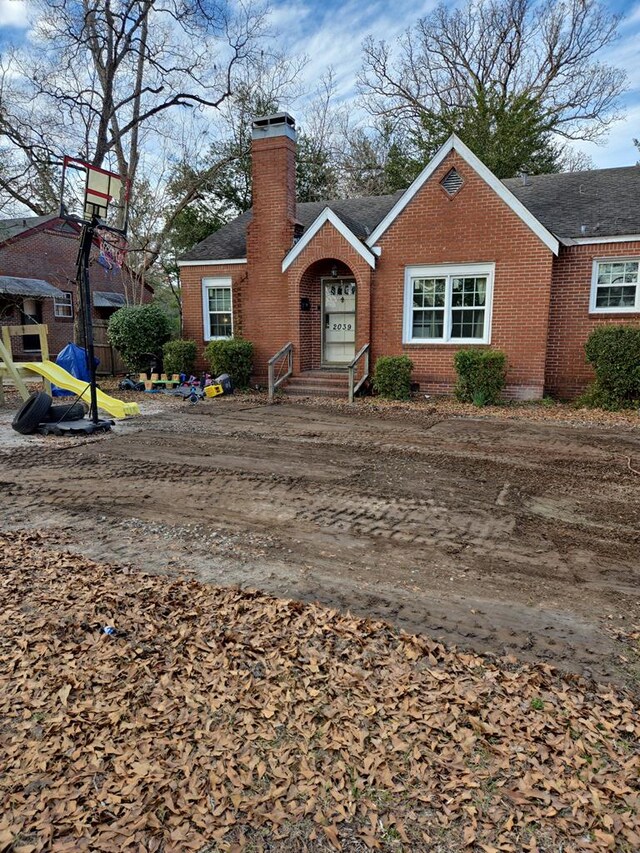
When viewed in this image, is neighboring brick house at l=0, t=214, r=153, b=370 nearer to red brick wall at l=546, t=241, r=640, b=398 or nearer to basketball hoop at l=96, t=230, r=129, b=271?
basketball hoop at l=96, t=230, r=129, b=271

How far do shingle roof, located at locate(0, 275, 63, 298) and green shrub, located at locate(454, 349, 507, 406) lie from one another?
723 inches

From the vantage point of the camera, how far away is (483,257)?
1242cm

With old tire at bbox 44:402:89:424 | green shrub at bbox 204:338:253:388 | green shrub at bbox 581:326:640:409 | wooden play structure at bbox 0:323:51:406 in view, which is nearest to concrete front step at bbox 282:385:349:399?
green shrub at bbox 204:338:253:388

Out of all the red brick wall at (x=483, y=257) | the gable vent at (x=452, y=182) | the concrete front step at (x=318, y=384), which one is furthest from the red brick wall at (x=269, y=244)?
the gable vent at (x=452, y=182)

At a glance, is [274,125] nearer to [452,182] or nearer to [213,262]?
[213,262]

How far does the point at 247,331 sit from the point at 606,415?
9.42 metres

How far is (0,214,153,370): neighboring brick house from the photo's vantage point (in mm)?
22906

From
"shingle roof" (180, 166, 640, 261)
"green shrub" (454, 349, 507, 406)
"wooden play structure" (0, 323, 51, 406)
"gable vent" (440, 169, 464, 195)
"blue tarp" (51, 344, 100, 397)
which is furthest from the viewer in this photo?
"blue tarp" (51, 344, 100, 397)

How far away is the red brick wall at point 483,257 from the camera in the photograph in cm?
1208

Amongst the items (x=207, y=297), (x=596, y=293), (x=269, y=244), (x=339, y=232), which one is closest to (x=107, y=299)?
(x=207, y=297)

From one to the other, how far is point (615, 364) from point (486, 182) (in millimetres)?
4934

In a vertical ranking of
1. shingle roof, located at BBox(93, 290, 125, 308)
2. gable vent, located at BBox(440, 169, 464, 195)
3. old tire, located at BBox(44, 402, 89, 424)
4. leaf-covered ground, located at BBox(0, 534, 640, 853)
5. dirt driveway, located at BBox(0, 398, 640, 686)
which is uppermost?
gable vent, located at BBox(440, 169, 464, 195)

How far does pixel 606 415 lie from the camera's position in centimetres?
1048

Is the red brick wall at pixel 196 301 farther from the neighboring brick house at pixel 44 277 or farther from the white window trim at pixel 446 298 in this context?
the neighboring brick house at pixel 44 277
